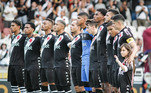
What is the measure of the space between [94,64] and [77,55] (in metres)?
1.11

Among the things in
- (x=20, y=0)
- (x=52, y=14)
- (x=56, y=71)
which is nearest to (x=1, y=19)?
(x=20, y=0)

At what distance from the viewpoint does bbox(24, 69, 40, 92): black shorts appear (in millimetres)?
11336

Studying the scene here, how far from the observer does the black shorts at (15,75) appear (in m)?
11.6

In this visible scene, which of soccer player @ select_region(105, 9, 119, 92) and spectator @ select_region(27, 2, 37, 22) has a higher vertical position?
spectator @ select_region(27, 2, 37, 22)

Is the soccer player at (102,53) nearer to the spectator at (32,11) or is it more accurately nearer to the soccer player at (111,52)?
the soccer player at (111,52)

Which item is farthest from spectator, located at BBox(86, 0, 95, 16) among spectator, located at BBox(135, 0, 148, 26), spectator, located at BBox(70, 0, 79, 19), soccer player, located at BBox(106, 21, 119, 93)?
soccer player, located at BBox(106, 21, 119, 93)

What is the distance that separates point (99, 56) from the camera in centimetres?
966

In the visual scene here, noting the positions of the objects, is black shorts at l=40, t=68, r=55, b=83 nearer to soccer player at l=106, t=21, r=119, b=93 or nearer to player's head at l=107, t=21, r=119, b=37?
soccer player at l=106, t=21, r=119, b=93

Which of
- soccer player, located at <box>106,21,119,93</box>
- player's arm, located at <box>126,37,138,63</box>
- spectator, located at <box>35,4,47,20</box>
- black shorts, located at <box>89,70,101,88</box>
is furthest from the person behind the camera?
spectator, located at <box>35,4,47,20</box>

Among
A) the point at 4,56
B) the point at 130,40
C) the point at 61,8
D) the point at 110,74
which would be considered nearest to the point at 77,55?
the point at 110,74

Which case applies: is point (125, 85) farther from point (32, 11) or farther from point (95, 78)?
point (32, 11)

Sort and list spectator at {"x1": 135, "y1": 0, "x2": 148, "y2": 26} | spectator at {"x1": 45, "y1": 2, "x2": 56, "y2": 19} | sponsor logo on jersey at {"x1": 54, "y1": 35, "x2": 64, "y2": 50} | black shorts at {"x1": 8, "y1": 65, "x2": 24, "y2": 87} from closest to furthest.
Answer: sponsor logo on jersey at {"x1": 54, "y1": 35, "x2": 64, "y2": 50}
black shorts at {"x1": 8, "y1": 65, "x2": 24, "y2": 87}
spectator at {"x1": 45, "y1": 2, "x2": 56, "y2": 19}
spectator at {"x1": 135, "y1": 0, "x2": 148, "y2": 26}

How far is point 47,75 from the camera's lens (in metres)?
11.2

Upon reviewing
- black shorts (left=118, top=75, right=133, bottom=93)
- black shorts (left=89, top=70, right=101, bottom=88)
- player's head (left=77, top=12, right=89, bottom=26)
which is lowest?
black shorts (left=118, top=75, right=133, bottom=93)
